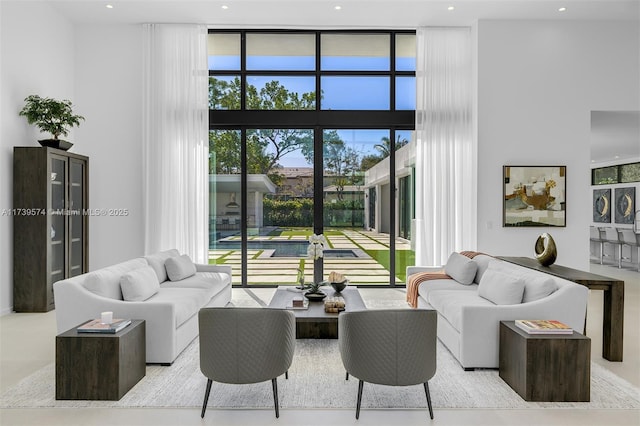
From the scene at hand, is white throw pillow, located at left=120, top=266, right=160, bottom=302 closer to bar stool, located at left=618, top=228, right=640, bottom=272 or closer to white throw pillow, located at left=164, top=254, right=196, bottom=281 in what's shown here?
white throw pillow, located at left=164, top=254, right=196, bottom=281

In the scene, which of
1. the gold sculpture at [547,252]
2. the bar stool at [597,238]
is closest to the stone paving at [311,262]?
the gold sculpture at [547,252]

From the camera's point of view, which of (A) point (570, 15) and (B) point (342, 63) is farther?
(B) point (342, 63)

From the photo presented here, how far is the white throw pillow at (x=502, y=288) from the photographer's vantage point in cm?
371

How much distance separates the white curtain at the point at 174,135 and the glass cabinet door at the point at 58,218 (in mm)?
1129

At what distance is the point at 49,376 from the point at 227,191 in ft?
13.3

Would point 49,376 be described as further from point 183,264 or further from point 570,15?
point 570,15

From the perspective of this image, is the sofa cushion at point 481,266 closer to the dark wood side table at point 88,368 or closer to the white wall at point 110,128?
the dark wood side table at point 88,368

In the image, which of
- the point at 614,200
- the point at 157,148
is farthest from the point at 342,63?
the point at 614,200

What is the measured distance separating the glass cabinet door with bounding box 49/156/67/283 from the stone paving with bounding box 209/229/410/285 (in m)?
2.10

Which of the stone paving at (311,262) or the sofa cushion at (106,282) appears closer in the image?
the sofa cushion at (106,282)

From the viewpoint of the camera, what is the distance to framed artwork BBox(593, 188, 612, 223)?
11062 millimetres

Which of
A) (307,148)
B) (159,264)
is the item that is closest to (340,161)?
(307,148)

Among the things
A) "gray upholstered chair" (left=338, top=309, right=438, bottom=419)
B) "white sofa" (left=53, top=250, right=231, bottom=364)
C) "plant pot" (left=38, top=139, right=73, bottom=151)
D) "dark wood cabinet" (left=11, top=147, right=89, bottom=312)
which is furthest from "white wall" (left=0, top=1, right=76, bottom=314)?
"gray upholstered chair" (left=338, top=309, right=438, bottom=419)

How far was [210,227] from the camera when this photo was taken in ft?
23.0
